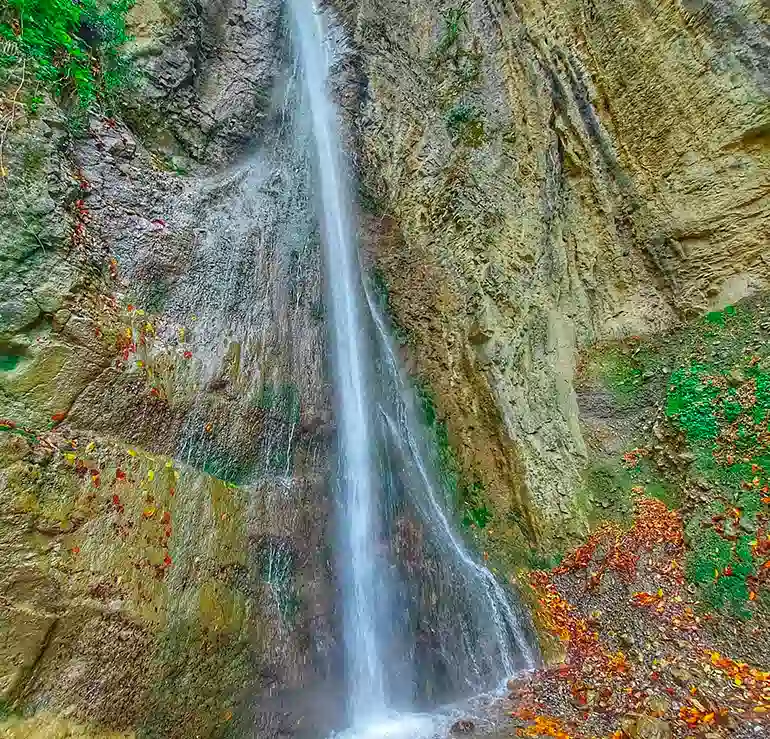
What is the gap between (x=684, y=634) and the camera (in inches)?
221

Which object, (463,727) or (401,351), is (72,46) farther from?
(463,727)

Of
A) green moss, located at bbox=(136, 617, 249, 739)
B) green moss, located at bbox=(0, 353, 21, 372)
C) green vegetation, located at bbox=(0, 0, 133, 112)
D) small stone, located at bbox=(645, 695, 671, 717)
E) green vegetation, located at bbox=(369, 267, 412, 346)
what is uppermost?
green vegetation, located at bbox=(0, 0, 133, 112)

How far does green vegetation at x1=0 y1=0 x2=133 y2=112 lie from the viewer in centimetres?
533

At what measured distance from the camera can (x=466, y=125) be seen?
9.03 metres

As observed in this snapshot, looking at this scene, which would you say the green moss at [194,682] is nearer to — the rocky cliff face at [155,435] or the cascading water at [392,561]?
the rocky cliff face at [155,435]

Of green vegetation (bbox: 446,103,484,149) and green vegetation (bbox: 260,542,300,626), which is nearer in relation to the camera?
green vegetation (bbox: 260,542,300,626)

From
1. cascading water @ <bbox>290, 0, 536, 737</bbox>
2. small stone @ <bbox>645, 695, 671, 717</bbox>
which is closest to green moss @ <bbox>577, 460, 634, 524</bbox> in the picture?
cascading water @ <bbox>290, 0, 536, 737</bbox>

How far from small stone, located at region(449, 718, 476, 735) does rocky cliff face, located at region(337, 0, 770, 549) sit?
2612 mm

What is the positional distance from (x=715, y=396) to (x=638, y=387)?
3.79ft

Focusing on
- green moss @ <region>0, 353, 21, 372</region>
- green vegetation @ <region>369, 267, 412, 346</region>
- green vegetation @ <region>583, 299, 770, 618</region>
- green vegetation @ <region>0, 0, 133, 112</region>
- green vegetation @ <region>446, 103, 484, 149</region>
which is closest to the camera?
green moss @ <region>0, 353, 21, 372</region>

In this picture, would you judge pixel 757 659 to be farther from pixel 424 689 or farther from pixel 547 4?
pixel 547 4

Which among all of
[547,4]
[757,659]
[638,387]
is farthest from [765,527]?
[547,4]

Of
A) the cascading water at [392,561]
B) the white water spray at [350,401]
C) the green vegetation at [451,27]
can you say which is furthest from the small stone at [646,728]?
the green vegetation at [451,27]

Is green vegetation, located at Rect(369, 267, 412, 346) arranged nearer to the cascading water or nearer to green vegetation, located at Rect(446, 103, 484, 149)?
the cascading water
